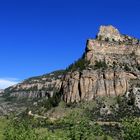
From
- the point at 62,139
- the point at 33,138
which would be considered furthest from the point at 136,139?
the point at 33,138

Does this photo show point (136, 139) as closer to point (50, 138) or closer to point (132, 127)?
point (132, 127)

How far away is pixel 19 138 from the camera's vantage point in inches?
7805

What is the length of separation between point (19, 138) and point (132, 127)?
4455cm

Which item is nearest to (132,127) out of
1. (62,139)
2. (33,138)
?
(62,139)

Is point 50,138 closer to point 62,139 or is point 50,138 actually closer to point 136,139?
point 62,139

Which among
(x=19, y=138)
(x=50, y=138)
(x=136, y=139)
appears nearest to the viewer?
(x=136, y=139)

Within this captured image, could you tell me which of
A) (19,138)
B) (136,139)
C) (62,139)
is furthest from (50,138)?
(136,139)

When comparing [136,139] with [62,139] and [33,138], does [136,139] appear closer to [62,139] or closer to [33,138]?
[62,139]

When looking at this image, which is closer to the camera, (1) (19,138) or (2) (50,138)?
(2) (50,138)

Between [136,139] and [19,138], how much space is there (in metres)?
46.8

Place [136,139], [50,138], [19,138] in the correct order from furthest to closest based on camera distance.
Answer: [19,138] → [50,138] → [136,139]

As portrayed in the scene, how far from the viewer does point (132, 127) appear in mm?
177500

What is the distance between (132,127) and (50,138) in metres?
28.5

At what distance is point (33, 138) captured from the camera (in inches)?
7702
